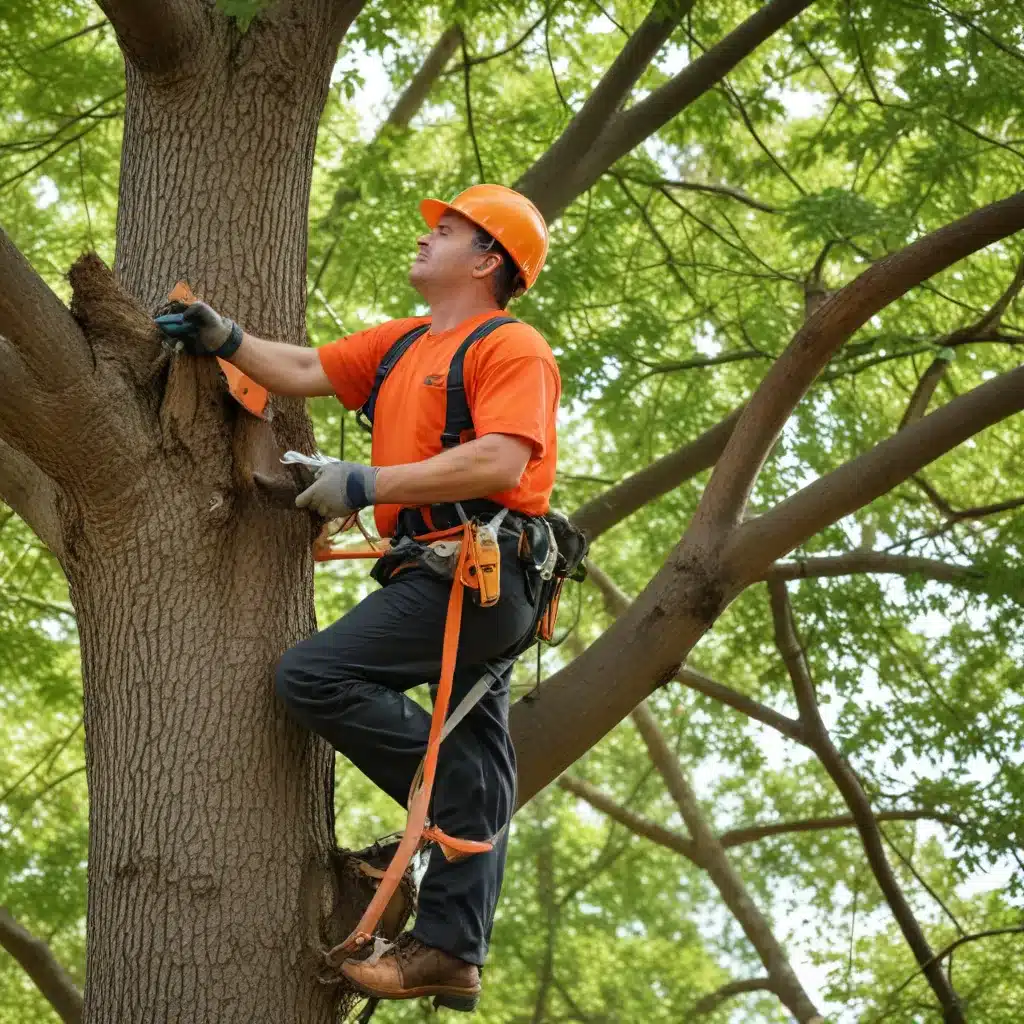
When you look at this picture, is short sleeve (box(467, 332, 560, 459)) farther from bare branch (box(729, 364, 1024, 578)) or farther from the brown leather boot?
the brown leather boot

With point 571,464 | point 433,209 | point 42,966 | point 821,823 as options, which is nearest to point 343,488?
point 433,209

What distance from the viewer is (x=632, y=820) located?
27.9 ft

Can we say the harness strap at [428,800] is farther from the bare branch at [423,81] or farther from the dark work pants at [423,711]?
the bare branch at [423,81]

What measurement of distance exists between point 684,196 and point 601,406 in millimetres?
3874

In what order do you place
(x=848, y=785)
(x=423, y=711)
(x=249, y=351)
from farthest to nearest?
(x=848, y=785) → (x=249, y=351) → (x=423, y=711)

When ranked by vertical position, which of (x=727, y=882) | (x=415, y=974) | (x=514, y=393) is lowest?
(x=415, y=974)

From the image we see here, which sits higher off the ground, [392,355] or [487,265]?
[487,265]

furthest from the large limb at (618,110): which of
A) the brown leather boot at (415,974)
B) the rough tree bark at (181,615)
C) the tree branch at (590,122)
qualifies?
the brown leather boot at (415,974)

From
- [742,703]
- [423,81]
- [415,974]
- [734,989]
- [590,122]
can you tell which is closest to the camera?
[415,974]

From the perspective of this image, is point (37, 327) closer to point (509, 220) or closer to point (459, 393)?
point (459, 393)

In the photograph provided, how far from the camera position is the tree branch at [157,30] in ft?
11.9

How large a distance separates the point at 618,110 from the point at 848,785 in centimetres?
290

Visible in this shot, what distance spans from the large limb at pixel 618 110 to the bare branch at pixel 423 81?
440 cm

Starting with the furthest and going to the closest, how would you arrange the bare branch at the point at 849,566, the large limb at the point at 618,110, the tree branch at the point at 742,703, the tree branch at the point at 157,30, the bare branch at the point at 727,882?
1. the bare branch at the point at 727,882
2. the tree branch at the point at 742,703
3. the large limb at the point at 618,110
4. the bare branch at the point at 849,566
5. the tree branch at the point at 157,30
